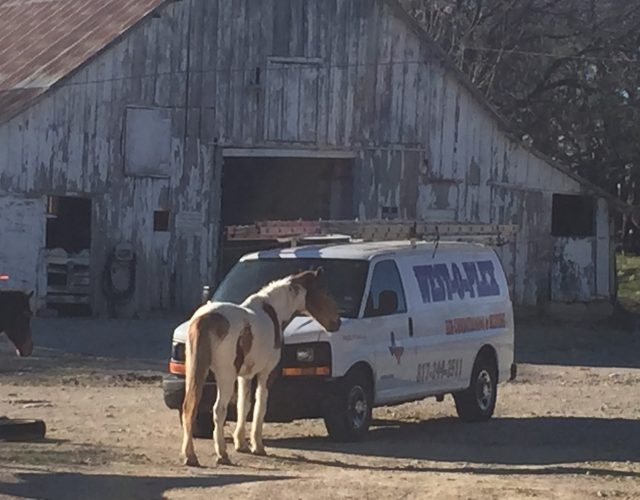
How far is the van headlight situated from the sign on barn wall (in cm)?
1542

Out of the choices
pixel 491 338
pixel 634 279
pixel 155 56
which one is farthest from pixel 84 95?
pixel 634 279

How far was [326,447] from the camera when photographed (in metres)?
15.9

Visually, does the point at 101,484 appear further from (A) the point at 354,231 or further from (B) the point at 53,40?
(B) the point at 53,40

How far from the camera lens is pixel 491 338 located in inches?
746

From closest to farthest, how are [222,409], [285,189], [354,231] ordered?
[222,409] < [354,231] < [285,189]

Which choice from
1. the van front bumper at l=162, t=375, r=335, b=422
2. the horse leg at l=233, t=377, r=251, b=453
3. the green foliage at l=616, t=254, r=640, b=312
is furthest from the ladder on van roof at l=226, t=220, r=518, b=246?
the green foliage at l=616, t=254, r=640, b=312

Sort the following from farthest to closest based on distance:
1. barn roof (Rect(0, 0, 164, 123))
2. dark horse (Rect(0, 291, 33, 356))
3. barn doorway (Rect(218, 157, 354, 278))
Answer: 1. barn doorway (Rect(218, 157, 354, 278))
2. barn roof (Rect(0, 0, 164, 123))
3. dark horse (Rect(0, 291, 33, 356))

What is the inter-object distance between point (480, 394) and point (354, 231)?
250cm

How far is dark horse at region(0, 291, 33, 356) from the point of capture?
1523 centimetres

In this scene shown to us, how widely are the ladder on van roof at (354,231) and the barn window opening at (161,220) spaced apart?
12779mm

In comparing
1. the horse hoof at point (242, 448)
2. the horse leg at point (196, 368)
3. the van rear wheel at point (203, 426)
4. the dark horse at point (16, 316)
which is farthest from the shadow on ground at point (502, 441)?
the dark horse at point (16, 316)

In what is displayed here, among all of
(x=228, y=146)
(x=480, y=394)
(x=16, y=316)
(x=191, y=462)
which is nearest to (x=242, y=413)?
(x=191, y=462)

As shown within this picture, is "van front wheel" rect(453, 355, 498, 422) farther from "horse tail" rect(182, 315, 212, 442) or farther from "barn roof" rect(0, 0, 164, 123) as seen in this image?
"barn roof" rect(0, 0, 164, 123)

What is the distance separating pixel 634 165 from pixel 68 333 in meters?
19.2
